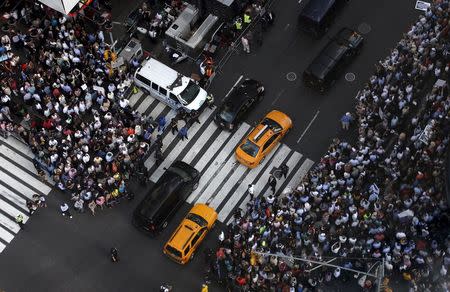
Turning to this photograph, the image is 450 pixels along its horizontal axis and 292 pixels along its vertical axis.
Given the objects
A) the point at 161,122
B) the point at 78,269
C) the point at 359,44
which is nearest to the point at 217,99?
the point at 161,122

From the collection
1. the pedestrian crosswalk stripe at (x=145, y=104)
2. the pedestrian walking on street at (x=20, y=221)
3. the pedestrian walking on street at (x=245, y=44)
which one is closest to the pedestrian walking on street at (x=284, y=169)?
the pedestrian walking on street at (x=245, y=44)

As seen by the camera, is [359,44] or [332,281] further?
[359,44]

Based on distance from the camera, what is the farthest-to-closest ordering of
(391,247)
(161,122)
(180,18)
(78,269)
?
(180,18)
(161,122)
(78,269)
(391,247)

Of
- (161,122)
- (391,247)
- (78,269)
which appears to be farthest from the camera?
(161,122)

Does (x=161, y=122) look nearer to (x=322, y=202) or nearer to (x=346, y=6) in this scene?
(x=322, y=202)

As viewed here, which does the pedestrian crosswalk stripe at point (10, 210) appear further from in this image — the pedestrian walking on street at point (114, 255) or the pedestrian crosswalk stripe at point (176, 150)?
the pedestrian crosswalk stripe at point (176, 150)

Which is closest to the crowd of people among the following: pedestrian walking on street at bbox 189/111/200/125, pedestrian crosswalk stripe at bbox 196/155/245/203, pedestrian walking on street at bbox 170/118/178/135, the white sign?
pedestrian crosswalk stripe at bbox 196/155/245/203
